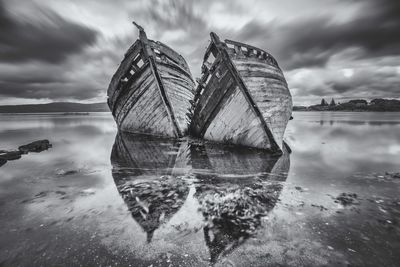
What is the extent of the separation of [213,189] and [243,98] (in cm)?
395

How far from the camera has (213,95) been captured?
301 inches

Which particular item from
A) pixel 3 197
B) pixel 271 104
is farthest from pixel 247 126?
pixel 3 197

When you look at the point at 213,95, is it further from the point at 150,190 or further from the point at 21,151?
the point at 21,151

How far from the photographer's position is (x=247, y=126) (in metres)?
7.07

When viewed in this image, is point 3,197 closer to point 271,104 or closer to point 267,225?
point 267,225

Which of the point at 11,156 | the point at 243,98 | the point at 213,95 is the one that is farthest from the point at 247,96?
the point at 11,156

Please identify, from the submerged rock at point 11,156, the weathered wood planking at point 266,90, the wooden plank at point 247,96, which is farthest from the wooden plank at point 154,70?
the submerged rock at point 11,156

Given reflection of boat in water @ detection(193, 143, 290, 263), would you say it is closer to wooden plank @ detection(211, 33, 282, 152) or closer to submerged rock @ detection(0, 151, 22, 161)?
wooden plank @ detection(211, 33, 282, 152)

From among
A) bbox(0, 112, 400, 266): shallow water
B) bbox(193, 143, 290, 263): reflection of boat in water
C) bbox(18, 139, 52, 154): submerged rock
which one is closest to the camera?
bbox(0, 112, 400, 266): shallow water

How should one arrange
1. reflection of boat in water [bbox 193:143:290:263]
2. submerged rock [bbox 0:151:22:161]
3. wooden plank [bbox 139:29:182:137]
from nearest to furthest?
reflection of boat in water [bbox 193:143:290:263] < submerged rock [bbox 0:151:22:161] < wooden plank [bbox 139:29:182:137]

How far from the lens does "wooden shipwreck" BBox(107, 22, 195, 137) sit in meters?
9.01

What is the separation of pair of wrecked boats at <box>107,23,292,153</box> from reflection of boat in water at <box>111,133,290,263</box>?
3.70ft

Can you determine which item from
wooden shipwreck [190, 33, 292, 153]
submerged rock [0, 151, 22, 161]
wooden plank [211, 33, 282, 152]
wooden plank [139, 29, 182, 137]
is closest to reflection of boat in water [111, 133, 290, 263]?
wooden plank [211, 33, 282, 152]

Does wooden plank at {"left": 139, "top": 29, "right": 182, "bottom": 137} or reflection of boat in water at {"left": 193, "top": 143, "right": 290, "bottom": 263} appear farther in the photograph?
wooden plank at {"left": 139, "top": 29, "right": 182, "bottom": 137}
